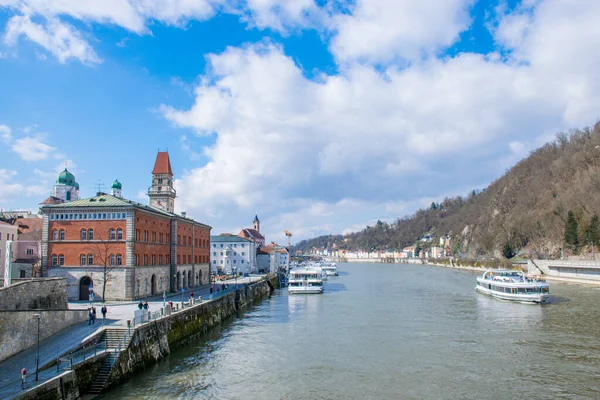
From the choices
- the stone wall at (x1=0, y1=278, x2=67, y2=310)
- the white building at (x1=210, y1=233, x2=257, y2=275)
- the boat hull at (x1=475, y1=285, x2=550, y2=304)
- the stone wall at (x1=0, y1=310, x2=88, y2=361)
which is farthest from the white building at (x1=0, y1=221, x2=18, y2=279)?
the white building at (x1=210, y1=233, x2=257, y2=275)

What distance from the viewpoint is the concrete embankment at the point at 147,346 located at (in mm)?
21406

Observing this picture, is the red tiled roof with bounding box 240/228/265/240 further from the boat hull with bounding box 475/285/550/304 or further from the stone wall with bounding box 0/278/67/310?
the stone wall with bounding box 0/278/67/310

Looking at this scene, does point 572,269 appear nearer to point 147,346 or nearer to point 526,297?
point 526,297

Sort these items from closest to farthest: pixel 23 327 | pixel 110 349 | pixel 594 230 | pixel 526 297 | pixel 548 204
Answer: pixel 23 327 → pixel 110 349 → pixel 526 297 → pixel 594 230 → pixel 548 204

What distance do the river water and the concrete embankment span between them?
2.67 ft

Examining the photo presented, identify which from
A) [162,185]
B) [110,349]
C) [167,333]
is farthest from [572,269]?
[110,349]

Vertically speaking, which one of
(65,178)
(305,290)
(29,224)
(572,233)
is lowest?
(305,290)

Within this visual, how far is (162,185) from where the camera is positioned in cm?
7906

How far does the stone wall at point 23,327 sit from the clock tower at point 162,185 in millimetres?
50439

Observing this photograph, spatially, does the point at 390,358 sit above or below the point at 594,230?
below

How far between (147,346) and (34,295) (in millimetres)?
8398

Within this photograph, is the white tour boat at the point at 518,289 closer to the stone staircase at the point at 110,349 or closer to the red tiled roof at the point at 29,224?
the stone staircase at the point at 110,349

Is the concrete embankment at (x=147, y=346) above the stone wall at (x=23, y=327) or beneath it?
beneath

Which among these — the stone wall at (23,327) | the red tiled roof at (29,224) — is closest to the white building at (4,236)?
the red tiled roof at (29,224)
